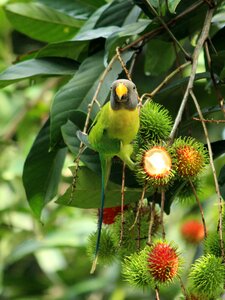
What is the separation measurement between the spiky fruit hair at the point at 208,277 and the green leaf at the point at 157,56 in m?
0.59

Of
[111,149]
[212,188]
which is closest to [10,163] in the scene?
[212,188]

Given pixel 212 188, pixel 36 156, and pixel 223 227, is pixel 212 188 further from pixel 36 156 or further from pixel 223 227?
pixel 223 227

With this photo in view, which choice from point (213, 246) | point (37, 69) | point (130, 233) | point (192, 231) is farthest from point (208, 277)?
point (192, 231)

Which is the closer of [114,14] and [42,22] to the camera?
[114,14]

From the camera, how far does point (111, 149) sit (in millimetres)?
1288

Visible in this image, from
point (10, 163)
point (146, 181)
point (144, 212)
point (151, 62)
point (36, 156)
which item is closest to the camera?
point (146, 181)

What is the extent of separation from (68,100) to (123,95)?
0.71ft

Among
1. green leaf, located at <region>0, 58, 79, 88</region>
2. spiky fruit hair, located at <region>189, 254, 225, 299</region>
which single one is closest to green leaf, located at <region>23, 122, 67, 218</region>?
green leaf, located at <region>0, 58, 79, 88</region>

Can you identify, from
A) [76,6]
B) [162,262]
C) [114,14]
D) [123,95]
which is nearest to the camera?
[162,262]

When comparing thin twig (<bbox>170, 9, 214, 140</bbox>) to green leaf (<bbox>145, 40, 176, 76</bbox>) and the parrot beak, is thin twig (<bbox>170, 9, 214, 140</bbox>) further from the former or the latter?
green leaf (<bbox>145, 40, 176, 76</bbox>)

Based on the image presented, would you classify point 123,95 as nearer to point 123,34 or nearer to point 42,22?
point 123,34

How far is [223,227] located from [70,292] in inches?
57.7

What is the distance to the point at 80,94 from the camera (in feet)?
4.77

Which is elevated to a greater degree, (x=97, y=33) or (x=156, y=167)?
(x=97, y=33)
